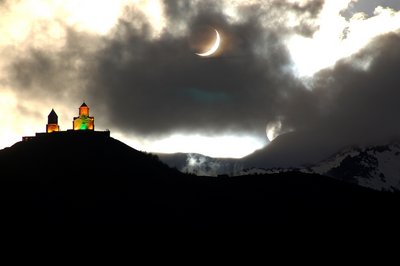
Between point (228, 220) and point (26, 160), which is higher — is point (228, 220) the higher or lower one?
the lower one

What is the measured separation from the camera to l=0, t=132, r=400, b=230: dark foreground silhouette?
17212cm

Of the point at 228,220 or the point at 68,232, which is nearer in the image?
the point at 68,232

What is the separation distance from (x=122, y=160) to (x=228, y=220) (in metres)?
32.4

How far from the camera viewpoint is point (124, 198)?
17988 centimetres

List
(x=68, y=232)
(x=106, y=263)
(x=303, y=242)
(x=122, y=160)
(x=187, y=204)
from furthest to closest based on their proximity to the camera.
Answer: (x=122, y=160) < (x=187, y=204) < (x=303, y=242) < (x=68, y=232) < (x=106, y=263)

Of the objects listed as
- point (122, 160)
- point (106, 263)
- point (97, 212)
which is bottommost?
point (106, 263)

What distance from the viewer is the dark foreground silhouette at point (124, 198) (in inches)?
6777

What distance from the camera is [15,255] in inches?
5999

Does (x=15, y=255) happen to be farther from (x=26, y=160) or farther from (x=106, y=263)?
(x=26, y=160)

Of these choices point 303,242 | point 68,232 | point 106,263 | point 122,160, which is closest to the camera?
point 106,263

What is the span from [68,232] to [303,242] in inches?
1917

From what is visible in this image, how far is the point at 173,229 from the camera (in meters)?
170

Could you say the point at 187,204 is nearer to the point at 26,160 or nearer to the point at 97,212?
the point at 97,212

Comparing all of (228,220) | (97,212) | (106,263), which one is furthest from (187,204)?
(106,263)
